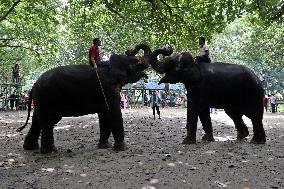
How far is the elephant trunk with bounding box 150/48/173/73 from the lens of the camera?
10758 mm

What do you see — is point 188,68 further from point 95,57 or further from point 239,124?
point 95,57

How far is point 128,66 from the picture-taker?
1021cm

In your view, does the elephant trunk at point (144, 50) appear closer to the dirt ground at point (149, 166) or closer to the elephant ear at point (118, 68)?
the elephant ear at point (118, 68)

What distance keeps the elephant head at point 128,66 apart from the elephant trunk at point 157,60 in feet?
0.74

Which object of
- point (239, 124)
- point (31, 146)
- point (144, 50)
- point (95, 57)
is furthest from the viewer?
point (239, 124)

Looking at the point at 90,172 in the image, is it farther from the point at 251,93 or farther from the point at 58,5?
the point at 58,5

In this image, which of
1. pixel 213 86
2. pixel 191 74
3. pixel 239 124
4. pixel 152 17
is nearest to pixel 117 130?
pixel 191 74

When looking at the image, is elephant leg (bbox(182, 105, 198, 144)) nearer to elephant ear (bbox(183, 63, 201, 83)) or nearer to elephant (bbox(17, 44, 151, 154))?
elephant ear (bbox(183, 63, 201, 83))

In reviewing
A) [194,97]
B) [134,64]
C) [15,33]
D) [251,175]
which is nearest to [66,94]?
[134,64]

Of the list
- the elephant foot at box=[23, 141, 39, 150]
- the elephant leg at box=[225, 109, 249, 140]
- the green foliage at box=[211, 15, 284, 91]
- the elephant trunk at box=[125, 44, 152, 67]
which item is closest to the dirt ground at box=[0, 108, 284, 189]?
the elephant foot at box=[23, 141, 39, 150]

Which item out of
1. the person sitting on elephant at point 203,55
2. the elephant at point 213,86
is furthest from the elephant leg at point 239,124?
the person sitting on elephant at point 203,55

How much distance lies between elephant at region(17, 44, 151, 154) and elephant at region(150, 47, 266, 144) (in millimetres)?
1389

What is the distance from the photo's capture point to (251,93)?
35.0 ft

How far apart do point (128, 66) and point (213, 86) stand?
7.49ft
